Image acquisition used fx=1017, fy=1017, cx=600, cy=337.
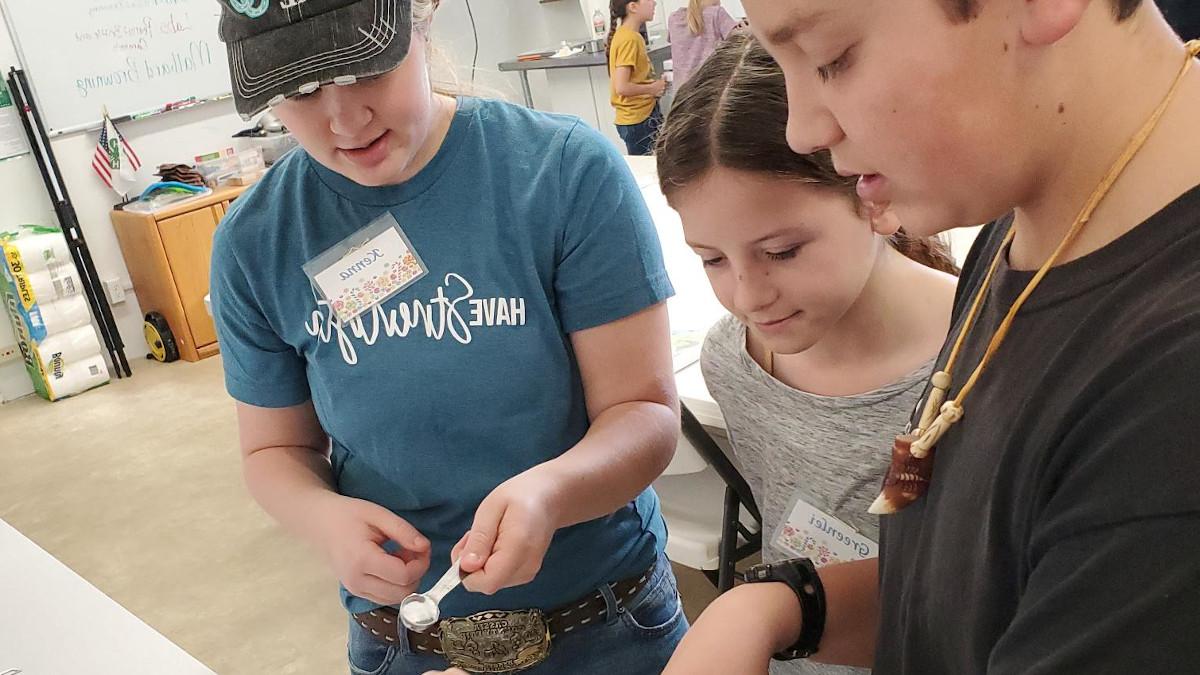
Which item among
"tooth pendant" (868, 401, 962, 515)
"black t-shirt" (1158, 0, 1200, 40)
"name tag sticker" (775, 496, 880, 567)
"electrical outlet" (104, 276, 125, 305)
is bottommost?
"electrical outlet" (104, 276, 125, 305)

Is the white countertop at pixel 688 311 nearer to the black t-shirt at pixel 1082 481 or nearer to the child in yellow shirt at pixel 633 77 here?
the black t-shirt at pixel 1082 481

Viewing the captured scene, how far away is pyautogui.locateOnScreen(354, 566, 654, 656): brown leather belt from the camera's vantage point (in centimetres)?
113

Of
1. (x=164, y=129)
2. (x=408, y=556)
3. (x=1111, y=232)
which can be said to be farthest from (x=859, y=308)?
(x=164, y=129)

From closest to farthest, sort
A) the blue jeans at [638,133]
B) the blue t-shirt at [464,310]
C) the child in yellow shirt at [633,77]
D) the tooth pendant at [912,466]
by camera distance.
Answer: the tooth pendant at [912,466], the blue t-shirt at [464,310], the child in yellow shirt at [633,77], the blue jeans at [638,133]

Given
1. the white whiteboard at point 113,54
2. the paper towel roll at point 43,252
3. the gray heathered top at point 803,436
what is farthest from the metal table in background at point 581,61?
the gray heathered top at point 803,436

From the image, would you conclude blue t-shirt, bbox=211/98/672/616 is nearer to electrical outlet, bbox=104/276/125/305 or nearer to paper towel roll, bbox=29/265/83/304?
paper towel roll, bbox=29/265/83/304

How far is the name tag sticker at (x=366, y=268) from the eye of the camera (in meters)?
1.07

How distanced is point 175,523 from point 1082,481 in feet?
11.7

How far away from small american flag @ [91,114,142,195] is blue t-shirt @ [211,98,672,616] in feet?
14.8

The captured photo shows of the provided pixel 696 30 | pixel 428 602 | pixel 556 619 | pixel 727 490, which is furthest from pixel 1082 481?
pixel 696 30

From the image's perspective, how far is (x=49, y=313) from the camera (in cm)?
476

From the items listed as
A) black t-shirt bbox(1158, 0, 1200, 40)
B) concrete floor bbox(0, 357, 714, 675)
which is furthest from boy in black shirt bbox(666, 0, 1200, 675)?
concrete floor bbox(0, 357, 714, 675)

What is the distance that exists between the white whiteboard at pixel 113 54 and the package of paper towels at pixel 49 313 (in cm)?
64

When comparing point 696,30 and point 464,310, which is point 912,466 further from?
point 696,30
